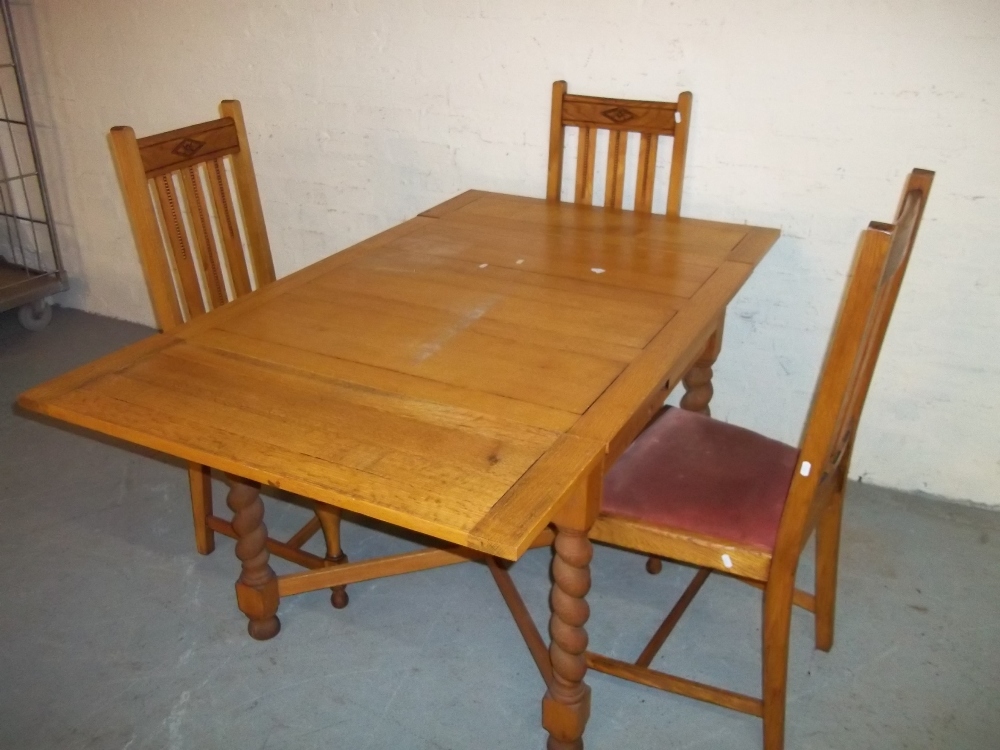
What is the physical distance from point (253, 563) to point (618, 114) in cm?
142

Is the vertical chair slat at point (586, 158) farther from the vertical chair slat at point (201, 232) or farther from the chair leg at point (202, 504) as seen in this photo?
the chair leg at point (202, 504)

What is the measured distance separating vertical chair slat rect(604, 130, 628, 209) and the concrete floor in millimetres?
935

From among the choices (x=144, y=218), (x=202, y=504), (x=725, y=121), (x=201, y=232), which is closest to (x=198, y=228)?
(x=201, y=232)

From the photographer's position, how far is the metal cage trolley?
3.30 metres

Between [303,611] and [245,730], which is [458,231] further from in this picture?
[245,730]

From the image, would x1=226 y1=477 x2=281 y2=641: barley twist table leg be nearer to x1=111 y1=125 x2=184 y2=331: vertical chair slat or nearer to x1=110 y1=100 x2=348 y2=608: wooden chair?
x1=110 y1=100 x2=348 y2=608: wooden chair

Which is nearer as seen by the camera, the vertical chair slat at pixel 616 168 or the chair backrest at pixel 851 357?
the chair backrest at pixel 851 357

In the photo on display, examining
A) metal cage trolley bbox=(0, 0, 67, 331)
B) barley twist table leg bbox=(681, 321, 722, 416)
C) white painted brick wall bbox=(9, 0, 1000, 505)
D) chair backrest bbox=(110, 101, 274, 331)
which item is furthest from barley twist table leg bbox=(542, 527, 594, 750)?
metal cage trolley bbox=(0, 0, 67, 331)

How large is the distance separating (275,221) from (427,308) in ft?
5.00

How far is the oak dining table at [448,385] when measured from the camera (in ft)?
4.07

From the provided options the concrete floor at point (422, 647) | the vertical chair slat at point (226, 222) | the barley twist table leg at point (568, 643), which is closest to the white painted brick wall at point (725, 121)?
the concrete floor at point (422, 647)

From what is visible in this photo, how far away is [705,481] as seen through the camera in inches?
65.4

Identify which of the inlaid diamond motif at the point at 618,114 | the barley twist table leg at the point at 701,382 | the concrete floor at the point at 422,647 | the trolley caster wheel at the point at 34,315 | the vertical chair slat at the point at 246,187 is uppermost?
the inlaid diamond motif at the point at 618,114

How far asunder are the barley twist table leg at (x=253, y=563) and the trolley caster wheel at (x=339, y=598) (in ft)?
0.46
